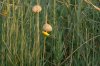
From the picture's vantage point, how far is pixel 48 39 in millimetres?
1877

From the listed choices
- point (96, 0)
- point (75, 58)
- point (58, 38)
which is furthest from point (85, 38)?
point (96, 0)

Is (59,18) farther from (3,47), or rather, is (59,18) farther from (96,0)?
(3,47)

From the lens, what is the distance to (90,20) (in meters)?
1.90

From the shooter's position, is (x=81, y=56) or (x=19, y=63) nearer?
(x=19, y=63)

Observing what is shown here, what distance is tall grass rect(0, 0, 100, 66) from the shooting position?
1.49 meters

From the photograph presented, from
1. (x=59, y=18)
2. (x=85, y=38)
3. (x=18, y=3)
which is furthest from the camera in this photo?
(x=59, y=18)

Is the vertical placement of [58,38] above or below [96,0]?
below

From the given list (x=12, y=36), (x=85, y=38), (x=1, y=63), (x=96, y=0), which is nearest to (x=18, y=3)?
(x=12, y=36)

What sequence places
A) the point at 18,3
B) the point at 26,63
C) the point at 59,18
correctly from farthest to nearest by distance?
1. the point at 59,18
2. the point at 18,3
3. the point at 26,63

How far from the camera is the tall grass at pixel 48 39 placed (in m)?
1.49

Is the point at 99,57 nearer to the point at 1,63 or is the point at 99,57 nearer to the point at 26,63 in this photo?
the point at 26,63

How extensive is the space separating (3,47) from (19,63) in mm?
143

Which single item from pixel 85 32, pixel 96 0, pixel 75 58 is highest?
pixel 96 0

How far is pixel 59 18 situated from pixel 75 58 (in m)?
0.39
